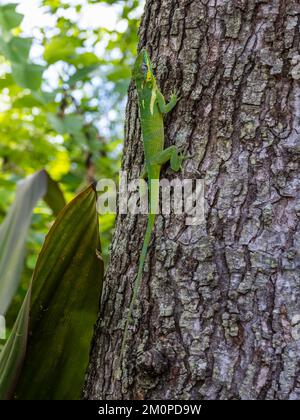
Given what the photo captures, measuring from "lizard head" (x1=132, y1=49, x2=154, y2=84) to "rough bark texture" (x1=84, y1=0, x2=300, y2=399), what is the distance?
0.30ft

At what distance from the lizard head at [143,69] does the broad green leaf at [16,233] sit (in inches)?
26.4

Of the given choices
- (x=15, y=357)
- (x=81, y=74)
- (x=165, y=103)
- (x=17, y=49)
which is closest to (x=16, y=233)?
(x=15, y=357)

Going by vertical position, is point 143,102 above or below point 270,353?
above

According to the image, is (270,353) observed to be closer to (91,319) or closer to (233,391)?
(233,391)

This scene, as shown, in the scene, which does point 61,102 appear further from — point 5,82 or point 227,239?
point 227,239

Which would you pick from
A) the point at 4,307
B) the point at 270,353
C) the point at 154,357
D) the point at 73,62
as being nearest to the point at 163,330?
the point at 154,357

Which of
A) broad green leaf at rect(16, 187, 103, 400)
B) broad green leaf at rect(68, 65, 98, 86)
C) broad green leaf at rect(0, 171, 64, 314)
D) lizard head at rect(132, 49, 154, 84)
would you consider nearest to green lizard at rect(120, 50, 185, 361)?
lizard head at rect(132, 49, 154, 84)

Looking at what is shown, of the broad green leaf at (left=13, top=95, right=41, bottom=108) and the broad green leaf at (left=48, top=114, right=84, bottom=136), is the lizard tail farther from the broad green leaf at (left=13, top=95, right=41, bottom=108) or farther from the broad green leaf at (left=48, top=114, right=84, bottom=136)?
the broad green leaf at (left=13, top=95, right=41, bottom=108)

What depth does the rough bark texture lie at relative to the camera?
143 cm

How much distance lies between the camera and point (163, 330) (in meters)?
1.55

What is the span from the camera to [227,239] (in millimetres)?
1521

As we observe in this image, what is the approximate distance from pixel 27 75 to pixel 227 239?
5.69ft
